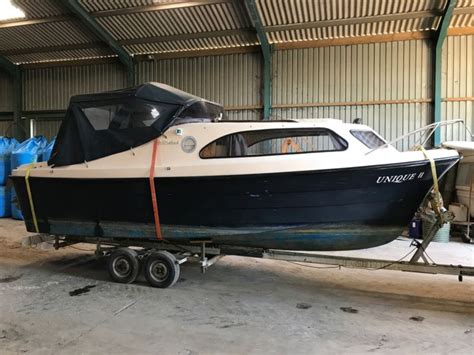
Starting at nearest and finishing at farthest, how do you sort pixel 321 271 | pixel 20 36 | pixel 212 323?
1. pixel 212 323
2. pixel 321 271
3. pixel 20 36

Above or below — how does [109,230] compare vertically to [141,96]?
below

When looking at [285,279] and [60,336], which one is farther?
[285,279]

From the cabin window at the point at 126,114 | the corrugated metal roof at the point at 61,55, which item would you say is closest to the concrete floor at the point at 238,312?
the cabin window at the point at 126,114

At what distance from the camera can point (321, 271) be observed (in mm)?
4574

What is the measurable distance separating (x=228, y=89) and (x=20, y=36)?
536 centimetres

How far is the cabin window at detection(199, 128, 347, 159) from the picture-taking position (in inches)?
140

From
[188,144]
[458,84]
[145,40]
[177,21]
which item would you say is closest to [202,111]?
[188,144]

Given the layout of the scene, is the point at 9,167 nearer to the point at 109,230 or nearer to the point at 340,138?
the point at 109,230

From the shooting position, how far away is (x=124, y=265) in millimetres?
4062

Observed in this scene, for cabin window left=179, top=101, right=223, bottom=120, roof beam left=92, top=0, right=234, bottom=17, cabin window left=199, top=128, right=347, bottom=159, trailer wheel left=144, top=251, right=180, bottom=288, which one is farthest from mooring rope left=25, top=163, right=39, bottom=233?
roof beam left=92, top=0, right=234, bottom=17

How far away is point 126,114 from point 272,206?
73.1 inches

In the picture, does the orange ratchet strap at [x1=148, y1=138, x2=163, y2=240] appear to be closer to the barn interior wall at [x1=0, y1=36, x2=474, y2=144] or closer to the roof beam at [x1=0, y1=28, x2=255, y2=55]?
the barn interior wall at [x1=0, y1=36, x2=474, y2=144]

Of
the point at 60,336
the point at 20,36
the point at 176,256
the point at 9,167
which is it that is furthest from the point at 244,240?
the point at 20,36

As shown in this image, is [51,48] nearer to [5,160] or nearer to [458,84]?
[5,160]
